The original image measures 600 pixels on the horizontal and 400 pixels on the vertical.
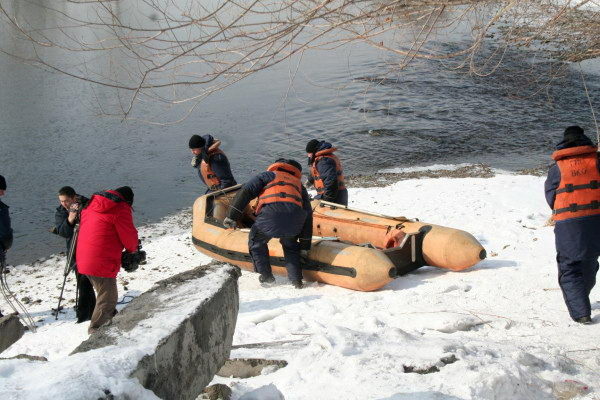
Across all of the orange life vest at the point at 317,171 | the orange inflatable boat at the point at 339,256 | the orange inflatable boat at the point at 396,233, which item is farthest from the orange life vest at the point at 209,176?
the orange inflatable boat at the point at 396,233

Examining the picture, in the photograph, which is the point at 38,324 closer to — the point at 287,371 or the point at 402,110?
the point at 287,371

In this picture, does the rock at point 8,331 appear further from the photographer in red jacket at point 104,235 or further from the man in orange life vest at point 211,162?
the man in orange life vest at point 211,162

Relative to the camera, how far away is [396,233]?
25.4 feet

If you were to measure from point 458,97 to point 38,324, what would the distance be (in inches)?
634

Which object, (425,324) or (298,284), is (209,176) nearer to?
(298,284)

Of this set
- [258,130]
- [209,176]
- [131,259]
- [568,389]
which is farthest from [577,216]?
[258,130]

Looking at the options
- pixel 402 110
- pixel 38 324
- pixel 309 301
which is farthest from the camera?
pixel 402 110

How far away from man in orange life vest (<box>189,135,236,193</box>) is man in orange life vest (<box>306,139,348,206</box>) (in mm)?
1309

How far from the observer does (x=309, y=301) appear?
6730mm

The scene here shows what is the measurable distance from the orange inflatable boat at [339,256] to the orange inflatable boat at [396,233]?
60 mm

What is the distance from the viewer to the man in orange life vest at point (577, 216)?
531 cm

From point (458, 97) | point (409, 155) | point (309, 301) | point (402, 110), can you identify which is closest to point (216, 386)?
point (309, 301)

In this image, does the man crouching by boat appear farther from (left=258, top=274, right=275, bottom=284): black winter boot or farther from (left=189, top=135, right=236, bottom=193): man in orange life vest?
(left=189, top=135, right=236, bottom=193): man in orange life vest

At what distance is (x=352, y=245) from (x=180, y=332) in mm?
4394
